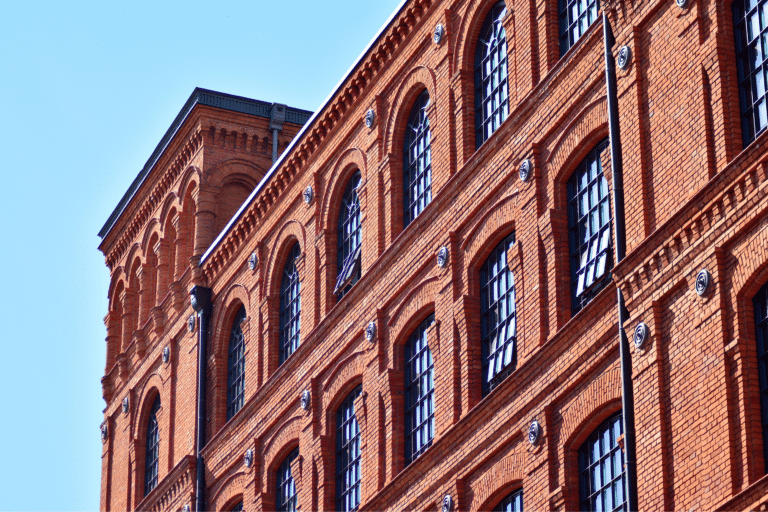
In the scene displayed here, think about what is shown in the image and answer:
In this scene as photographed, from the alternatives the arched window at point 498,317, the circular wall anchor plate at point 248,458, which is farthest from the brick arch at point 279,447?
the arched window at point 498,317

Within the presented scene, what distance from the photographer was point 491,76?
28922 millimetres

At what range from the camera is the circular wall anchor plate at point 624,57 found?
2403cm

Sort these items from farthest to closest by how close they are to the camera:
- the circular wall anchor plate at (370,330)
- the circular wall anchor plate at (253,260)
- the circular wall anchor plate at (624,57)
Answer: the circular wall anchor plate at (253,260)
the circular wall anchor plate at (370,330)
the circular wall anchor plate at (624,57)

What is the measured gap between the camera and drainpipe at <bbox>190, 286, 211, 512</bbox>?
36.3 m

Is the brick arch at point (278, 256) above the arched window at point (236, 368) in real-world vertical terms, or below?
above

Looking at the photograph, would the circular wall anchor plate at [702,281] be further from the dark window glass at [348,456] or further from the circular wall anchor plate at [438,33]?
the dark window glass at [348,456]

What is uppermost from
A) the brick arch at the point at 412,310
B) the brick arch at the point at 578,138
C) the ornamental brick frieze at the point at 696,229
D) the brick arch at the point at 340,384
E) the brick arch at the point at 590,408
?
the brick arch at the point at 578,138

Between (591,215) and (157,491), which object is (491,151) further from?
(157,491)

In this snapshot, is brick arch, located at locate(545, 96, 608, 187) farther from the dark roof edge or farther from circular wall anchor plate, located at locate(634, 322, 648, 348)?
the dark roof edge

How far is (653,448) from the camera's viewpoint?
2159 cm

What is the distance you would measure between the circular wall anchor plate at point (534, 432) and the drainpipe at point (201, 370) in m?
12.7

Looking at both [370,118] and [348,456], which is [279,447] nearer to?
[348,456]

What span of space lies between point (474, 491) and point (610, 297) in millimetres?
4399

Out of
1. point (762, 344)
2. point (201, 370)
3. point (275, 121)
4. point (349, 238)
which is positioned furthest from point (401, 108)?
point (762, 344)
